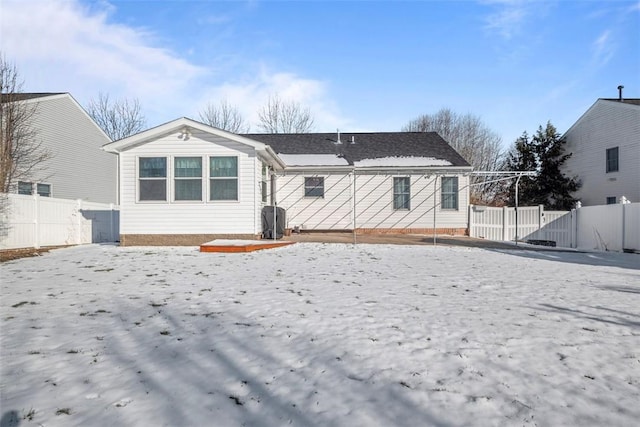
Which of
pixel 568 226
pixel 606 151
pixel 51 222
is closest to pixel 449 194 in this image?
pixel 568 226

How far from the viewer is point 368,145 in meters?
20.5

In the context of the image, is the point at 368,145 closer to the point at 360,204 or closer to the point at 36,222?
the point at 360,204

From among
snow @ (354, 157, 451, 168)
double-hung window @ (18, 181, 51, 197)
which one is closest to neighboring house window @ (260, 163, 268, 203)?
snow @ (354, 157, 451, 168)

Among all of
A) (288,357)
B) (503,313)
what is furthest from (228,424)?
(503,313)

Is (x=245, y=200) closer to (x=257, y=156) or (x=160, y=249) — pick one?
(x=257, y=156)

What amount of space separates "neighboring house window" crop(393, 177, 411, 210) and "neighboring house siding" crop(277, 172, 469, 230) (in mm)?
151

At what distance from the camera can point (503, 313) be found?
4.63 meters

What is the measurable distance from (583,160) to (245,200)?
832 inches

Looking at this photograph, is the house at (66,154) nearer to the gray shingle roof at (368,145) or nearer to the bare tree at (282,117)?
the gray shingle roof at (368,145)

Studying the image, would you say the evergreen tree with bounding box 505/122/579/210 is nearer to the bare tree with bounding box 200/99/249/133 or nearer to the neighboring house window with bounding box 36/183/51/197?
the bare tree with bounding box 200/99/249/133

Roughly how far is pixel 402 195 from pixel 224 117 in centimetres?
2387

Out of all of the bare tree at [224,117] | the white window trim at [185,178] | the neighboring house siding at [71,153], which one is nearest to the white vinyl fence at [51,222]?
the white window trim at [185,178]

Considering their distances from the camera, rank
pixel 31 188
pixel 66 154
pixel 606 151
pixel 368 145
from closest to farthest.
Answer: pixel 31 188 < pixel 66 154 < pixel 368 145 < pixel 606 151

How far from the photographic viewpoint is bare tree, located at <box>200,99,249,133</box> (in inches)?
1419
